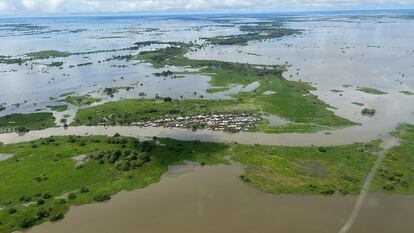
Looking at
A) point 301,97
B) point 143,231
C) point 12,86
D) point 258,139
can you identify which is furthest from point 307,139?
point 12,86

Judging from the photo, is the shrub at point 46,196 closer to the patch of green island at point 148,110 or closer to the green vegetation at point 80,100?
the patch of green island at point 148,110

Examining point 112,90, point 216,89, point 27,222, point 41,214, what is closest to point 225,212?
point 41,214

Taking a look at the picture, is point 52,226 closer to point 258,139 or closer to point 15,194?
point 15,194

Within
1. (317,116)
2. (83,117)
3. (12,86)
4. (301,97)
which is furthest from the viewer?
(12,86)

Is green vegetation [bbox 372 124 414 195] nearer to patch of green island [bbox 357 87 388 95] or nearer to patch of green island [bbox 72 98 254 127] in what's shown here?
patch of green island [bbox 72 98 254 127]

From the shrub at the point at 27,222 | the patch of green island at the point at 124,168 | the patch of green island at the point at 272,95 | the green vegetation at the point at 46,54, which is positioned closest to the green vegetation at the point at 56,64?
the green vegetation at the point at 46,54

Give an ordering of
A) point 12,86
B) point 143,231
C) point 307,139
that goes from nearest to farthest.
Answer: point 143,231 → point 307,139 → point 12,86
